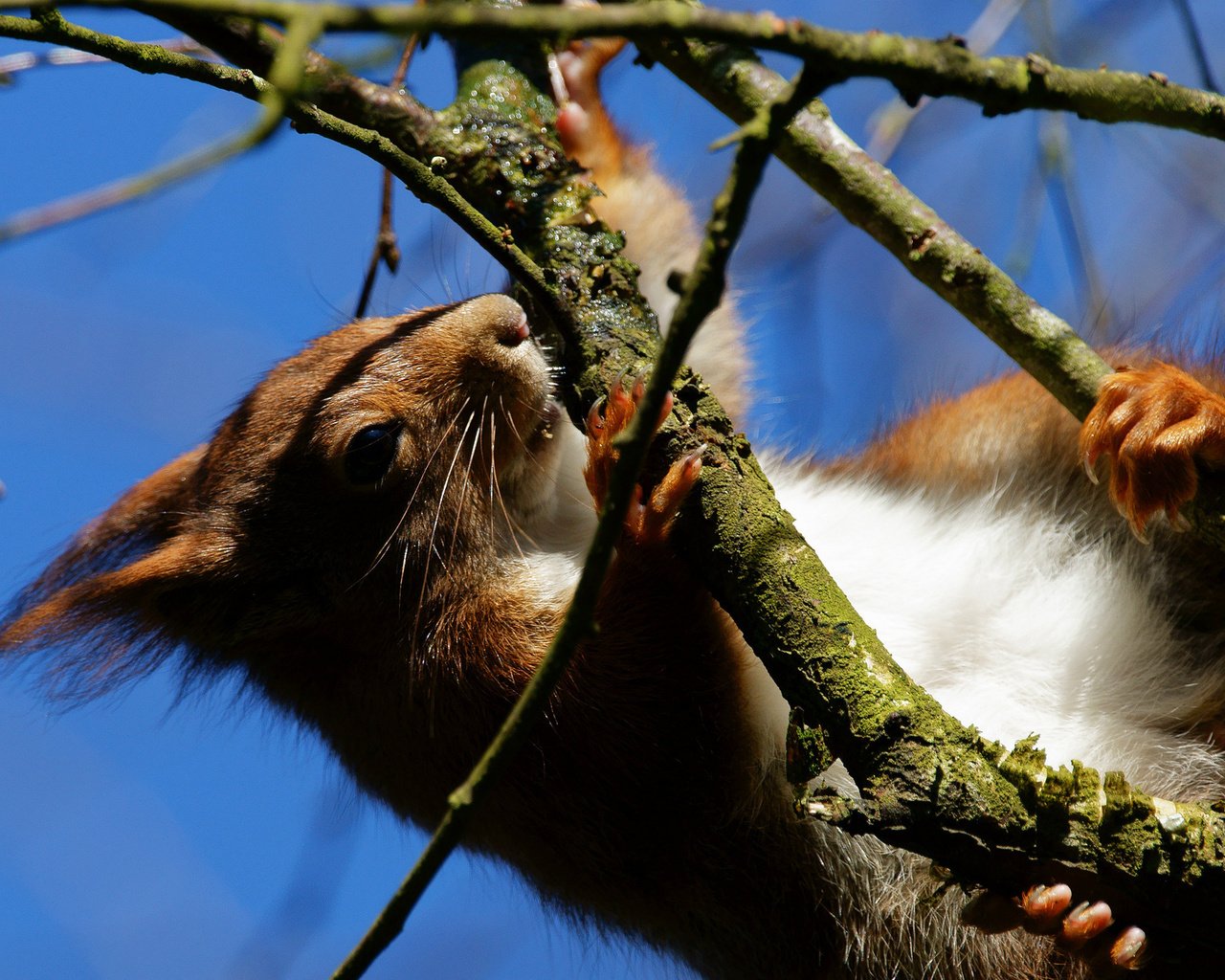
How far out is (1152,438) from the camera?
88.9 inches

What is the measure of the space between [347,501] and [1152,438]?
192 centimetres

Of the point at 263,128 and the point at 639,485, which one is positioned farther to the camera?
the point at 639,485

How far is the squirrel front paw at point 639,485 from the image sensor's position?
2.06 metres

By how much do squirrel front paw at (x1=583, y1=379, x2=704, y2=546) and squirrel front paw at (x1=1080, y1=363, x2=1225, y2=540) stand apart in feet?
2.83

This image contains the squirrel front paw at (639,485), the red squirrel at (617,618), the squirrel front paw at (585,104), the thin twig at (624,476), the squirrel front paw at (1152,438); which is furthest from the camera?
the squirrel front paw at (585,104)

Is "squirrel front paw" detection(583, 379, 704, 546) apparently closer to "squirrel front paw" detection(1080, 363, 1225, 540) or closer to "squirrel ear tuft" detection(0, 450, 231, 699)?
"squirrel front paw" detection(1080, 363, 1225, 540)

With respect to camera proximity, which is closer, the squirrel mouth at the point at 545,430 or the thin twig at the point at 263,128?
the thin twig at the point at 263,128

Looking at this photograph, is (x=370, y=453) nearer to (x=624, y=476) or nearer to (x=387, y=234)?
(x=387, y=234)

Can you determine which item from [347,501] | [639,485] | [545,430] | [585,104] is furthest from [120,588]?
[585,104]

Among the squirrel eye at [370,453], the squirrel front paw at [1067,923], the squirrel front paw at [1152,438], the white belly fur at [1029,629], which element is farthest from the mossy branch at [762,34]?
the squirrel eye at [370,453]

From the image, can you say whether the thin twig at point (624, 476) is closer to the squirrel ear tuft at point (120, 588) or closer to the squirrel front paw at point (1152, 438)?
the squirrel front paw at point (1152, 438)

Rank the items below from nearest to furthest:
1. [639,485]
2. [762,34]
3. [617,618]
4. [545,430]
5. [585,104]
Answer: [762,34] < [639,485] < [617,618] < [545,430] < [585,104]

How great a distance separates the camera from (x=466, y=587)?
300 cm

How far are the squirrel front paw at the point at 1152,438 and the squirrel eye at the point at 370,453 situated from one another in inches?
65.2
